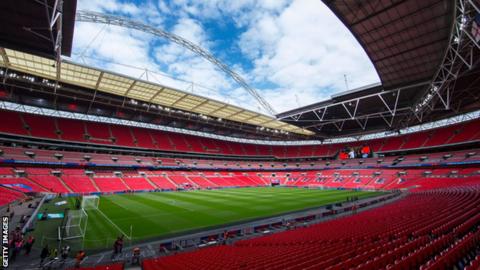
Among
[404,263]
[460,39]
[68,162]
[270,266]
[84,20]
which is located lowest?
[270,266]

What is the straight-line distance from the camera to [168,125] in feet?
186

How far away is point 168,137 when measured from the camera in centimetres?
5678

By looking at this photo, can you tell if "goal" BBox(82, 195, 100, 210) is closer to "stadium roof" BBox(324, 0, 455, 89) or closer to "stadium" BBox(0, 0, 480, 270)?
"stadium" BBox(0, 0, 480, 270)

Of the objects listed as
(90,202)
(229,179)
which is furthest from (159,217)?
(229,179)

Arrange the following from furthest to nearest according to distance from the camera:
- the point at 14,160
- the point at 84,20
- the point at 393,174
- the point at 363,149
Answer: the point at 363,149
the point at 393,174
the point at 14,160
the point at 84,20

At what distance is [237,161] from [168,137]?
20.6 meters

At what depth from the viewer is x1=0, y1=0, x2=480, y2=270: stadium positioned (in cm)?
1120

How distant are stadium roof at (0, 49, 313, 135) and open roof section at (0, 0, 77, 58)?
28.7ft

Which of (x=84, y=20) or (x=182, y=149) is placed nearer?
(x=84, y=20)

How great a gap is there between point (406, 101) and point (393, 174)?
18726 millimetres

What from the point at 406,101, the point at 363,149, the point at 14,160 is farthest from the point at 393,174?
the point at 14,160

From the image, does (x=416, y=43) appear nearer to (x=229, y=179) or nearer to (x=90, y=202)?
(x=90, y=202)

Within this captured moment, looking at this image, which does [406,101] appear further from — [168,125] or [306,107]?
[168,125]

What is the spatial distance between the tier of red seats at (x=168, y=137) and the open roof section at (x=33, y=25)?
2891 centimetres
